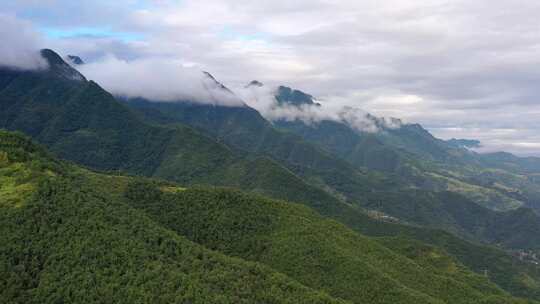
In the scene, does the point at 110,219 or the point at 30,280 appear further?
the point at 110,219

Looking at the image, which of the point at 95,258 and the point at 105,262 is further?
the point at 95,258

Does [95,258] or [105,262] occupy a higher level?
[95,258]

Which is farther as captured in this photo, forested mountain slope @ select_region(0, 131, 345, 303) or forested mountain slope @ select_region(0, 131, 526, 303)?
forested mountain slope @ select_region(0, 131, 526, 303)

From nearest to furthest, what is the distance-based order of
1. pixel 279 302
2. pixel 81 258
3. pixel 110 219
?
pixel 81 258 < pixel 279 302 < pixel 110 219

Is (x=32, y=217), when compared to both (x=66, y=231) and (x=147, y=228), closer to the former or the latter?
(x=66, y=231)

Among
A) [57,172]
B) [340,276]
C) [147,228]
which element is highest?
[57,172]

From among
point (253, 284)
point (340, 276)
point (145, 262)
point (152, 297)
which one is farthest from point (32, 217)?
point (340, 276)

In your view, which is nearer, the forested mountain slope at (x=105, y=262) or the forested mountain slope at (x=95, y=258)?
the forested mountain slope at (x=95, y=258)

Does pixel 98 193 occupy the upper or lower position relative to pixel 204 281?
upper

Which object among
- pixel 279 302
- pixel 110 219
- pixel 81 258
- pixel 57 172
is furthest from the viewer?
pixel 57 172

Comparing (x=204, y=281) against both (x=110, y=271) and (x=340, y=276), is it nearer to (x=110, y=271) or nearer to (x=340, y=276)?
(x=110, y=271)
